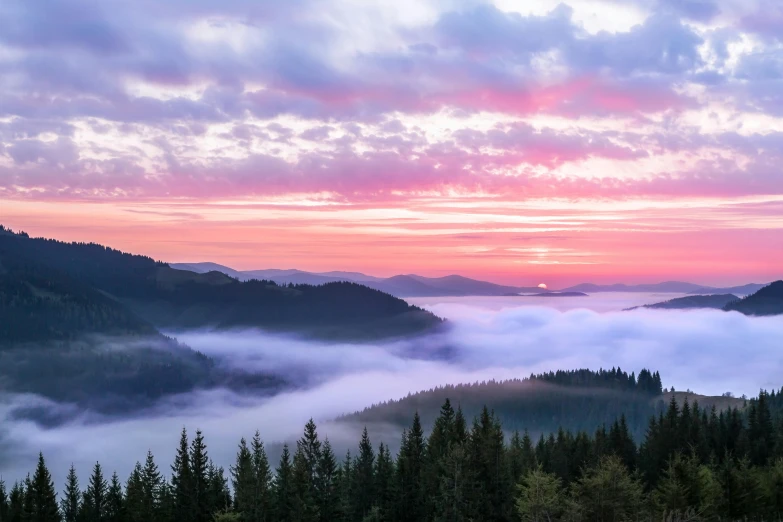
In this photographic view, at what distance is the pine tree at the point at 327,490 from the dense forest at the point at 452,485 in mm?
104

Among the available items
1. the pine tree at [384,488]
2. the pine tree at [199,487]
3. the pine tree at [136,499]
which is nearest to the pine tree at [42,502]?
the pine tree at [136,499]

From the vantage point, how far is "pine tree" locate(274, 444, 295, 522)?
217 feet

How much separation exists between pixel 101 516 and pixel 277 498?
43.9m

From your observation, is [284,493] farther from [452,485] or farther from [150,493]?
[150,493]

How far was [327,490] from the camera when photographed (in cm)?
7244

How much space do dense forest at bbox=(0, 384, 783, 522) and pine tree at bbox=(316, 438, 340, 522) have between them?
4.1 inches

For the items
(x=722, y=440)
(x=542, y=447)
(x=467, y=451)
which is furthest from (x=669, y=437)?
(x=467, y=451)

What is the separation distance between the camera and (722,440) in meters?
107

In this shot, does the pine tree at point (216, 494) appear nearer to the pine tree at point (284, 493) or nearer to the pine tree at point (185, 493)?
the pine tree at point (185, 493)

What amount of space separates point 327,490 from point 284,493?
5730mm

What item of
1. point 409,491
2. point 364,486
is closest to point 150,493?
point 364,486

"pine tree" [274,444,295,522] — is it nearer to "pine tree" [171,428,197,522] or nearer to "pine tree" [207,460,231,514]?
"pine tree" [207,460,231,514]

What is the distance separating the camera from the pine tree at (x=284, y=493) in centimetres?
6625

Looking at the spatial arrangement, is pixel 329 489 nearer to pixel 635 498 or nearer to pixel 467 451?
pixel 467 451
